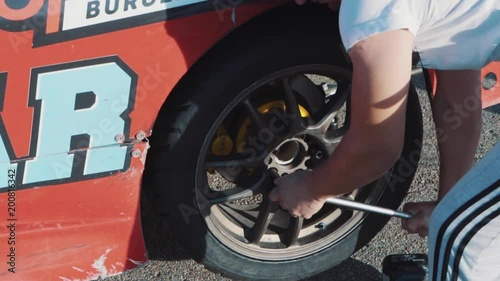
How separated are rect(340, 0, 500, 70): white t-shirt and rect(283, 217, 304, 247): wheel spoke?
74 cm

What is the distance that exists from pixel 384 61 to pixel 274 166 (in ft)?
2.89

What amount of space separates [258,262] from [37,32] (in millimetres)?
1049

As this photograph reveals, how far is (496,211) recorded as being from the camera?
170 centimetres

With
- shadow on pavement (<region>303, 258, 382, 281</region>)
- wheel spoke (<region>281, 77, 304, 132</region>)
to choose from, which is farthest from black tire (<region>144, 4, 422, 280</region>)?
shadow on pavement (<region>303, 258, 382, 281</region>)

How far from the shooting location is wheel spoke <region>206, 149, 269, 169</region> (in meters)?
2.37

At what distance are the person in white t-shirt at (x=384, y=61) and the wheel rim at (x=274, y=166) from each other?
0.29m

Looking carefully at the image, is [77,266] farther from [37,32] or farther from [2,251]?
[37,32]

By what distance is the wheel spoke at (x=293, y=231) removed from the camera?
2496mm

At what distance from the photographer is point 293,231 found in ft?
8.28

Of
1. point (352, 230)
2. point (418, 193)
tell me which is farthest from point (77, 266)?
point (418, 193)

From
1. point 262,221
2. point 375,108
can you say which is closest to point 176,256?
point 262,221

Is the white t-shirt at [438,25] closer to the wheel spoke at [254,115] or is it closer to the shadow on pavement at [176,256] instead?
the wheel spoke at [254,115]

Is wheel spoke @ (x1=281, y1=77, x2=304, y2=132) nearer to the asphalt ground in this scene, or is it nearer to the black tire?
the black tire

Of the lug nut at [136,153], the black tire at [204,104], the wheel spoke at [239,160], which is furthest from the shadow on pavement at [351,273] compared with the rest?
the lug nut at [136,153]
